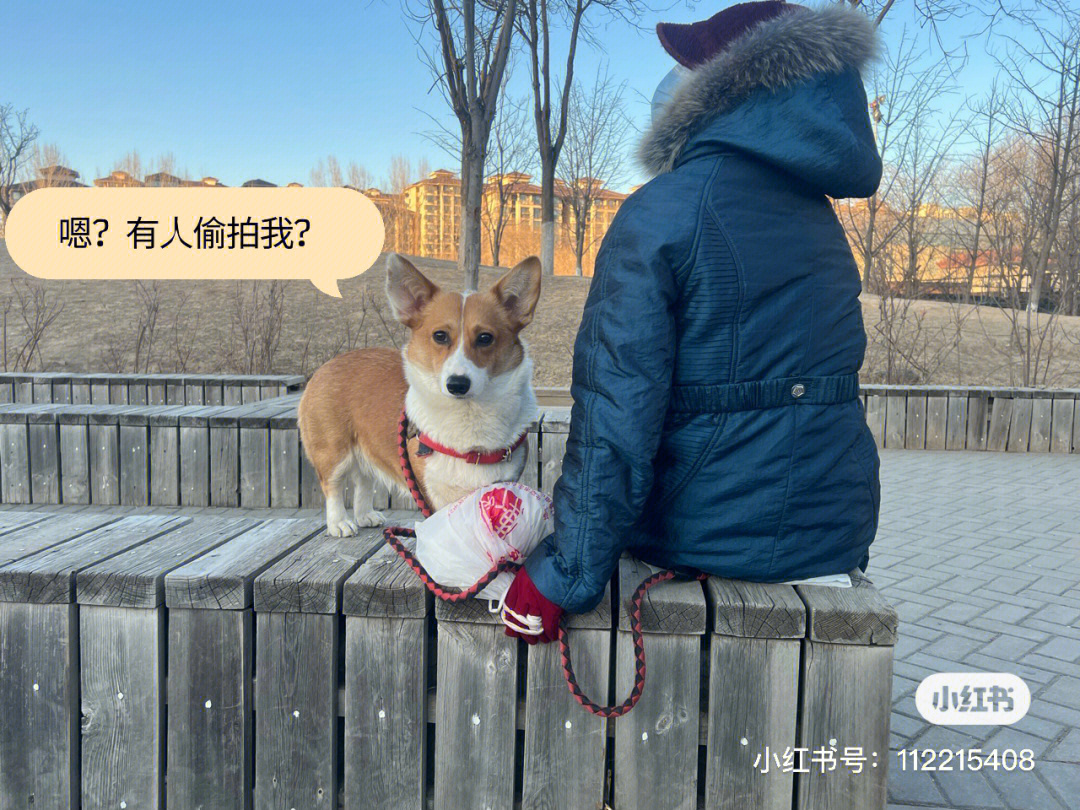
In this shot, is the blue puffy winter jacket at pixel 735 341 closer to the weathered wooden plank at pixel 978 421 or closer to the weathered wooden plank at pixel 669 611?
the weathered wooden plank at pixel 669 611

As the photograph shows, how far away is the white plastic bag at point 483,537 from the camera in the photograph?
2.01 metres

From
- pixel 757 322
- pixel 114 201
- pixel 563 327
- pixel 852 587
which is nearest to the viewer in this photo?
pixel 757 322

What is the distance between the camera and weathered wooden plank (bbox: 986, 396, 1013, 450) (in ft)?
30.3

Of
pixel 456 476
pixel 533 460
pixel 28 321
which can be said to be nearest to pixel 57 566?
pixel 456 476

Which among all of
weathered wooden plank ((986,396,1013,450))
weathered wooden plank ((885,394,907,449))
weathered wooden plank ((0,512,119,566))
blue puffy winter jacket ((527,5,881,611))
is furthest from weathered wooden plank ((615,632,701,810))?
weathered wooden plank ((986,396,1013,450))

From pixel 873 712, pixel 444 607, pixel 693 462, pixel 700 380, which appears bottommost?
pixel 873 712

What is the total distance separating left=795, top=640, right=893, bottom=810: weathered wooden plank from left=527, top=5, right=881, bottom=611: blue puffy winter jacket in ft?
0.72

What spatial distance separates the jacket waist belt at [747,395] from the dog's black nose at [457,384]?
884mm

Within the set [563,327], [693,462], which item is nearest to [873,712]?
[693,462]

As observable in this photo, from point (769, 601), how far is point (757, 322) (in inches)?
24.7

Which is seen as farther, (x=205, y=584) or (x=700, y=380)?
(x=205, y=584)

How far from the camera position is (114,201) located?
9766 mm

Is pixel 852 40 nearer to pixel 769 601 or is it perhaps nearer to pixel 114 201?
pixel 769 601

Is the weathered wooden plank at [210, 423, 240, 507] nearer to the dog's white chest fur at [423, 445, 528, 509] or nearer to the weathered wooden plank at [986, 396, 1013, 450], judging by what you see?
the dog's white chest fur at [423, 445, 528, 509]
